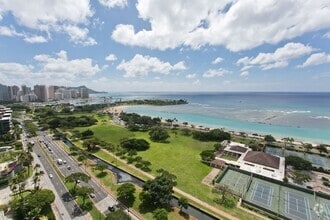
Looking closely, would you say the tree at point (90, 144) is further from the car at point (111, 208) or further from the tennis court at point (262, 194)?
the tennis court at point (262, 194)

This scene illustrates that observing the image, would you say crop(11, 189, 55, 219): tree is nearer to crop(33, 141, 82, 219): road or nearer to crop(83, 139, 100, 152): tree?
crop(33, 141, 82, 219): road

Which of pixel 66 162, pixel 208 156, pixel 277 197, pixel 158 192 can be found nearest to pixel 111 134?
pixel 66 162

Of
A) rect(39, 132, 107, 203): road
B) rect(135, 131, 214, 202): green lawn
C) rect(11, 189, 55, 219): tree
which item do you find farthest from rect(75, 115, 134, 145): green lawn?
rect(11, 189, 55, 219): tree

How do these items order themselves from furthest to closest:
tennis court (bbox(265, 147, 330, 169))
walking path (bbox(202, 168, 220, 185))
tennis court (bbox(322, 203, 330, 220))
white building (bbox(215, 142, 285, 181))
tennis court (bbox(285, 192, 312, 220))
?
tennis court (bbox(265, 147, 330, 169)) < white building (bbox(215, 142, 285, 181)) < walking path (bbox(202, 168, 220, 185)) < tennis court (bbox(285, 192, 312, 220)) < tennis court (bbox(322, 203, 330, 220))

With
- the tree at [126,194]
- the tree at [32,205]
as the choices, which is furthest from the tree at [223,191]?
the tree at [32,205]

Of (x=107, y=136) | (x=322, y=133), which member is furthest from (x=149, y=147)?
(x=322, y=133)

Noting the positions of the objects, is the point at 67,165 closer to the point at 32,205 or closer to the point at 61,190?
the point at 61,190
